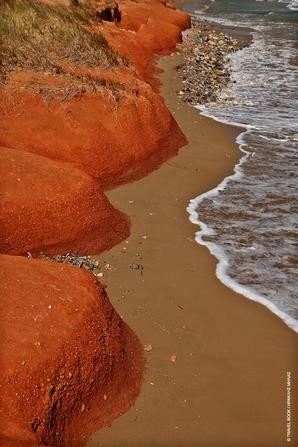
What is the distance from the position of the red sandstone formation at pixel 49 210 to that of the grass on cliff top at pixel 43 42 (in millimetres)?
4005

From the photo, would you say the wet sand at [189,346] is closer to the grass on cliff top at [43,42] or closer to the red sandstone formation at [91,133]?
the red sandstone formation at [91,133]

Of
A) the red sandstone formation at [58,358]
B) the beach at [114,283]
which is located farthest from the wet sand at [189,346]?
the red sandstone formation at [58,358]

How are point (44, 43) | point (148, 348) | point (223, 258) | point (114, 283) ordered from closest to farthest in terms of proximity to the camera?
point (148, 348), point (114, 283), point (223, 258), point (44, 43)

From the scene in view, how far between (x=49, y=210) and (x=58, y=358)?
11.9 feet

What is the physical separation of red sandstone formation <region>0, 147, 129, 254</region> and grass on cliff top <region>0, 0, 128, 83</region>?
4.00m

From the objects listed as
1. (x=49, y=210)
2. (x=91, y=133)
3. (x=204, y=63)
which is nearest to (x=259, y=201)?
(x=91, y=133)

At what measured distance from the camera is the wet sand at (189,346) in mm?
5520

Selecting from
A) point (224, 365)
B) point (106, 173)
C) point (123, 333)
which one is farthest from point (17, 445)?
point (106, 173)

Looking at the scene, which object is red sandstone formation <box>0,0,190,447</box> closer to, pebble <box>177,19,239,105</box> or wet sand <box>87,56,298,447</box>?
wet sand <box>87,56,298,447</box>

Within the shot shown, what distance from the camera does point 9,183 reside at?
821 centimetres

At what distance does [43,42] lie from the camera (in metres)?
15.2

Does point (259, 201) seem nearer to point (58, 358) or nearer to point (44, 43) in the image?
point (58, 358)

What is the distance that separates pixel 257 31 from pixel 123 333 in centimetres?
3408

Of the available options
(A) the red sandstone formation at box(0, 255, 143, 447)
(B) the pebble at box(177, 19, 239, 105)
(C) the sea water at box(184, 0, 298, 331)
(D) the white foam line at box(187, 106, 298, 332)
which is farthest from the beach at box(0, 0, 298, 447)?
(B) the pebble at box(177, 19, 239, 105)
